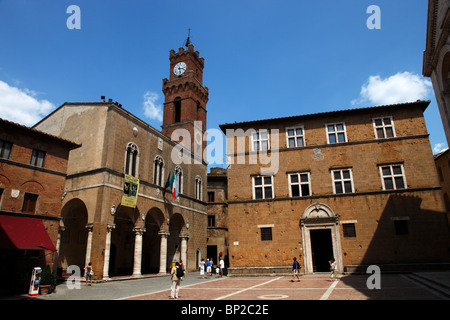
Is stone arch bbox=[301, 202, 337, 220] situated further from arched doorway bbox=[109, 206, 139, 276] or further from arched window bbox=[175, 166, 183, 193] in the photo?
arched doorway bbox=[109, 206, 139, 276]

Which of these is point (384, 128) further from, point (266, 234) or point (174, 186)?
point (174, 186)

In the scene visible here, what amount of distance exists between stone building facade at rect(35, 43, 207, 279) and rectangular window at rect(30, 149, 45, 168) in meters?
5.59

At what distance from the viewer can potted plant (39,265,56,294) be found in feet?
49.6

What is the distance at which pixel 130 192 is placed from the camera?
81.7ft

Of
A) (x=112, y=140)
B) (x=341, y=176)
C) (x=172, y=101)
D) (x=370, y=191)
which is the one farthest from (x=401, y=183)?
(x=172, y=101)

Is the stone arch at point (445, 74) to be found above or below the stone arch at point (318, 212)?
above

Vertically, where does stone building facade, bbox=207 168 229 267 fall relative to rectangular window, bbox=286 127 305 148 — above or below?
below

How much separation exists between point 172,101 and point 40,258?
31223 mm

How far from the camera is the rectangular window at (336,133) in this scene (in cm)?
2414

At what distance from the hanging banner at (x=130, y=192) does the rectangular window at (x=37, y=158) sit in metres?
7.50

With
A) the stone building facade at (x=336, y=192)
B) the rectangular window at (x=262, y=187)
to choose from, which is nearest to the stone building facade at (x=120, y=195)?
the stone building facade at (x=336, y=192)

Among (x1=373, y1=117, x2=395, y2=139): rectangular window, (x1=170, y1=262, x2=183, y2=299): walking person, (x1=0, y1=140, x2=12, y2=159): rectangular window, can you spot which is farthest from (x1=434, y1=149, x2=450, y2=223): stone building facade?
(x1=0, y1=140, x2=12, y2=159): rectangular window

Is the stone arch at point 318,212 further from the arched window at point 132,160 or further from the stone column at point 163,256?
the arched window at point 132,160
